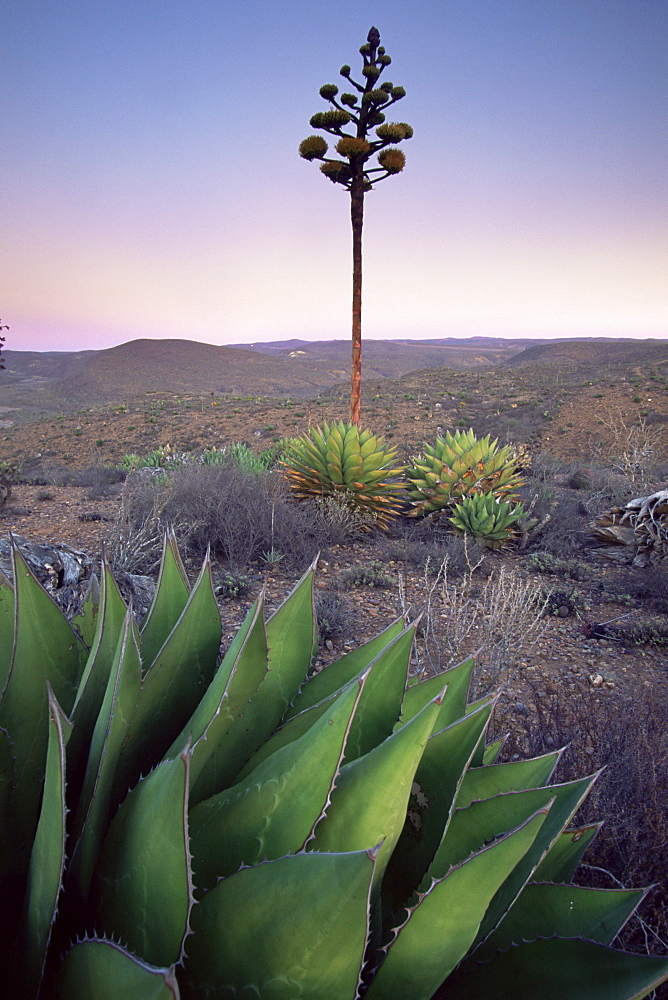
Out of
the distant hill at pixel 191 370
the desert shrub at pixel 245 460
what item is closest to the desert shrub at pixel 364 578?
the desert shrub at pixel 245 460

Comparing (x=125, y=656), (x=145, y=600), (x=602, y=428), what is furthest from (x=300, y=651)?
(x=602, y=428)

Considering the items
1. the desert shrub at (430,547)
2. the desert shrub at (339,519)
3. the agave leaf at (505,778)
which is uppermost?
the agave leaf at (505,778)

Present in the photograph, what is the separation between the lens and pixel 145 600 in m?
3.99

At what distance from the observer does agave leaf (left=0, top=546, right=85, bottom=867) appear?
86cm

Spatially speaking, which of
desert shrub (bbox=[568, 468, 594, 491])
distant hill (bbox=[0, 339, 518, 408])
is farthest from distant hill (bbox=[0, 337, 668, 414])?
desert shrub (bbox=[568, 468, 594, 491])

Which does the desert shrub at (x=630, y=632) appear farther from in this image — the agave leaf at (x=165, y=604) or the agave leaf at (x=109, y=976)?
the agave leaf at (x=109, y=976)

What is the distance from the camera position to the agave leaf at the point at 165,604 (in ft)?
3.66

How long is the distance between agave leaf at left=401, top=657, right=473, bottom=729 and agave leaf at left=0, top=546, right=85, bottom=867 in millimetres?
595

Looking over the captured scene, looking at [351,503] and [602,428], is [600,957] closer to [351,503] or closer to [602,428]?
[351,503]

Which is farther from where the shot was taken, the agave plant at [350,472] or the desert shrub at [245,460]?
the desert shrub at [245,460]

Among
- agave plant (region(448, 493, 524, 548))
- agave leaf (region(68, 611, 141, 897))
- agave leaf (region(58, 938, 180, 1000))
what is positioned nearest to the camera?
agave leaf (region(58, 938, 180, 1000))

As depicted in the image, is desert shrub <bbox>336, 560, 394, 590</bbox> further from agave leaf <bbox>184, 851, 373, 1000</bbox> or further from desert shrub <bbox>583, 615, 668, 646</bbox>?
agave leaf <bbox>184, 851, 373, 1000</bbox>

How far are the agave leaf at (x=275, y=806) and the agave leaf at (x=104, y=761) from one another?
4.9 inches

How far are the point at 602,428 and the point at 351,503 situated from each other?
17.6 metres
